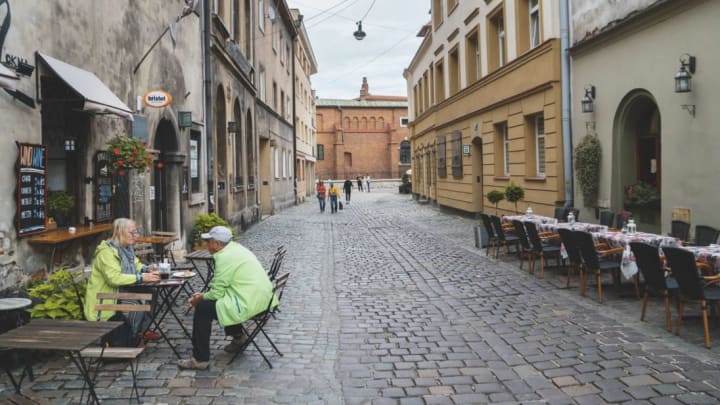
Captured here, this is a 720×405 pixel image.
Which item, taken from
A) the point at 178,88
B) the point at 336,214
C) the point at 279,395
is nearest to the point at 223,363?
the point at 279,395

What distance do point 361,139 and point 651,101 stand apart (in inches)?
2500

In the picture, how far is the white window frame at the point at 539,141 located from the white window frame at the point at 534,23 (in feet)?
6.62

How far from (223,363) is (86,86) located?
380 centimetres

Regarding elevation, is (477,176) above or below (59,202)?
above

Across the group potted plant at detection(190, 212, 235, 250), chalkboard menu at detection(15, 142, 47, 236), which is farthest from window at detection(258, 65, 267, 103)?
chalkboard menu at detection(15, 142, 47, 236)

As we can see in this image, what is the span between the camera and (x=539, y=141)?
16.2 meters

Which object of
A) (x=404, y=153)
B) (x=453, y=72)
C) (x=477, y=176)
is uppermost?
(x=453, y=72)

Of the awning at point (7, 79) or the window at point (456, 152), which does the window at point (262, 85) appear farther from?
the awning at point (7, 79)

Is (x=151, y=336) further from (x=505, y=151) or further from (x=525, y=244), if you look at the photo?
(x=505, y=151)

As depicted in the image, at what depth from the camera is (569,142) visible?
14102 mm

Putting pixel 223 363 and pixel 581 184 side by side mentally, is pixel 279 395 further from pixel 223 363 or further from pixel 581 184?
pixel 581 184

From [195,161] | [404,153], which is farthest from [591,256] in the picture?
[404,153]

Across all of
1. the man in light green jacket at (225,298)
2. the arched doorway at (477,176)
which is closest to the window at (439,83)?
the arched doorway at (477,176)

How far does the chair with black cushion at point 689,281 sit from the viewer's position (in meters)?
5.90
